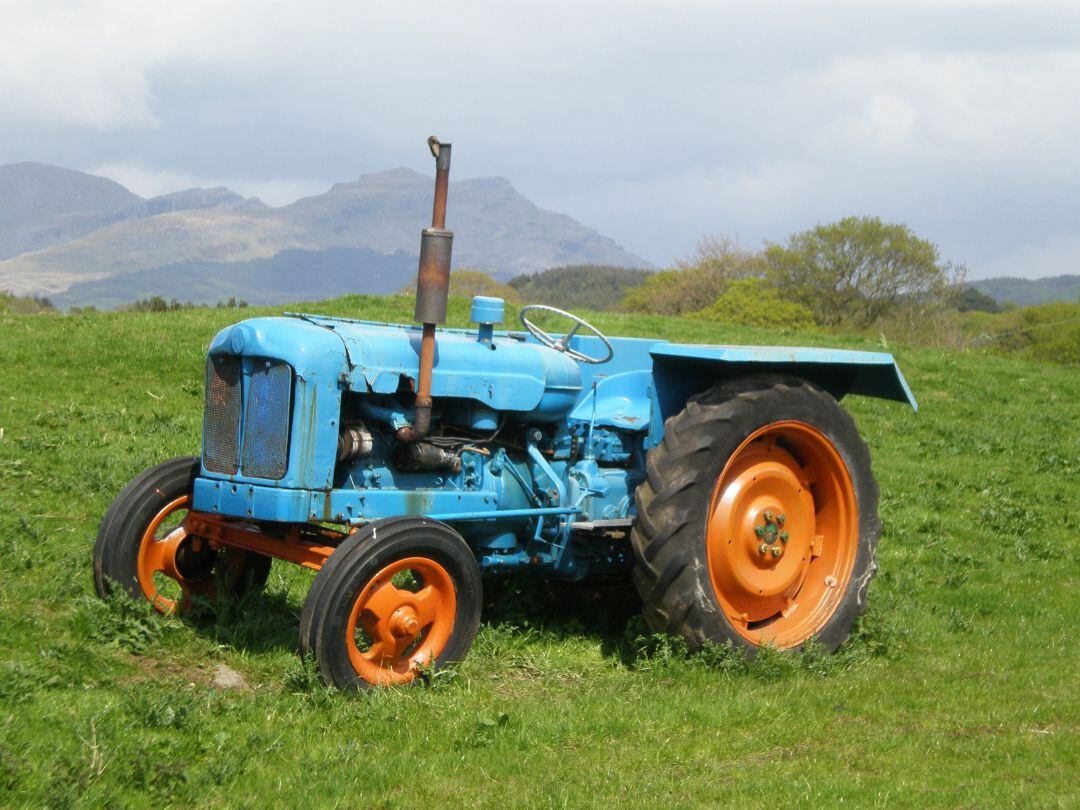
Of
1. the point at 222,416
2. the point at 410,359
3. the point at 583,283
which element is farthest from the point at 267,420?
the point at 583,283

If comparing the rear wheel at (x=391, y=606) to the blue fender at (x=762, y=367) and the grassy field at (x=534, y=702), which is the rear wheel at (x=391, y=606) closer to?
the grassy field at (x=534, y=702)

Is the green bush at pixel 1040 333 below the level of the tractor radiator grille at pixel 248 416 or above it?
above

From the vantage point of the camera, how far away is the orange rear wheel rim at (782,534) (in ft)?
18.7

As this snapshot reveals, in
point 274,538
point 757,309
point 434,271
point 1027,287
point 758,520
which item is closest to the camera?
point 434,271

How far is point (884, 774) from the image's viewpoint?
4.11 meters

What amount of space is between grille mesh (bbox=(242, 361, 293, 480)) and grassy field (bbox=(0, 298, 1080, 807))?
888 mm

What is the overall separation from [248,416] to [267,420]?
0.40ft

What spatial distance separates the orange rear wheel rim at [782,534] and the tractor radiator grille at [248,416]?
2082mm

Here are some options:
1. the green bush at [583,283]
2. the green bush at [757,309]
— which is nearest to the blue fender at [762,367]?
the green bush at [757,309]

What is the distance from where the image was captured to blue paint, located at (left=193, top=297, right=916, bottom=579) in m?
4.99

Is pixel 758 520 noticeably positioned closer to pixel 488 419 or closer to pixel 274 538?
pixel 488 419

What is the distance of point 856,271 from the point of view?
165ft

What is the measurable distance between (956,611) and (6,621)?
535 cm

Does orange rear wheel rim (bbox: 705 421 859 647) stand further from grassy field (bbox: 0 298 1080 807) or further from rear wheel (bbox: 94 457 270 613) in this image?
rear wheel (bbox: 94 457 270 613)
